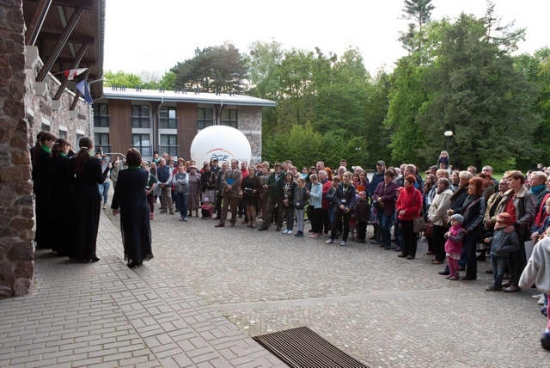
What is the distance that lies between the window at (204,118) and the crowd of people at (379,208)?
2463 centimetres

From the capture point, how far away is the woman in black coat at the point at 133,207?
645 centimetres

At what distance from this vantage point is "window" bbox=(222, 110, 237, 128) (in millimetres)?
37938

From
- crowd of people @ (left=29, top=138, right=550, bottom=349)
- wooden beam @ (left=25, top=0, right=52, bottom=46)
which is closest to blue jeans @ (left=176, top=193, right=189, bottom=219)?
crowd of people @ (left=29, top=138, right=550, bottom=349)

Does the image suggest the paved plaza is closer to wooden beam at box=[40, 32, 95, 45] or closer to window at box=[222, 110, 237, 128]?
wooden beam at box=[40, 32, 95, 45]

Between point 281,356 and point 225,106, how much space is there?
3486 centimetres

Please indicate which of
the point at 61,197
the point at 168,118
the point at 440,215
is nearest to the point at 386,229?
the point at 440,215

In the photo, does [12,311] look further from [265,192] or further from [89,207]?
[265,192]

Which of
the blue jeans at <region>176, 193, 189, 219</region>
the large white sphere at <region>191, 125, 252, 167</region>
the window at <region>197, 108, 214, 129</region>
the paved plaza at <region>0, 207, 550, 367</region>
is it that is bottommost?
the paved plaza at <region>0, 207, 550, 367</region>

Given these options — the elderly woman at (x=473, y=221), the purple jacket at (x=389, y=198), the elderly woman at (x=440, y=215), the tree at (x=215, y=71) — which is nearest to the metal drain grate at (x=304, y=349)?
the elderly woman at (x=473, y=221)

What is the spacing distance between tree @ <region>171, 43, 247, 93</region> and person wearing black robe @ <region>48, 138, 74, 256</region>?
5290cm

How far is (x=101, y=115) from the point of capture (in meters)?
33.2

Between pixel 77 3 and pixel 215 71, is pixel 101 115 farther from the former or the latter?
pixel 215 71

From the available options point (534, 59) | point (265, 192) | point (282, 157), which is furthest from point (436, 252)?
point (534, 59)

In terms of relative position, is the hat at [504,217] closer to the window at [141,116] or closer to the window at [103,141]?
the window at [141,116]
